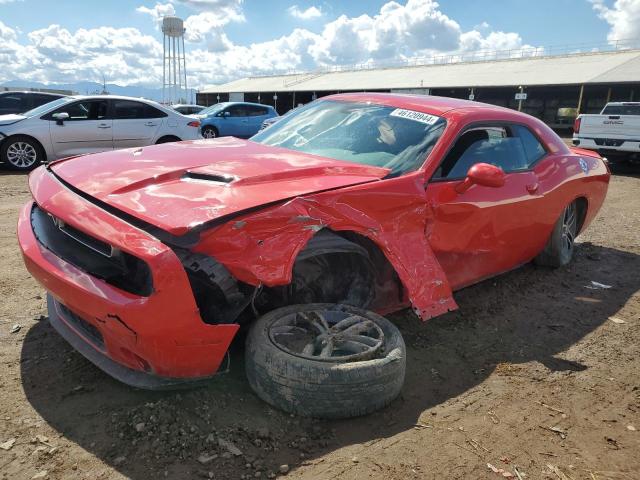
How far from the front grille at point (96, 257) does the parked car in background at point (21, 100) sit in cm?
1102

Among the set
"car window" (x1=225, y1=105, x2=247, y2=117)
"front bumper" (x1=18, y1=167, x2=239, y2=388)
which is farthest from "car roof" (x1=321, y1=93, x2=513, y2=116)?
"car window" (x1=225, y1=105, x2=247, y2=117)

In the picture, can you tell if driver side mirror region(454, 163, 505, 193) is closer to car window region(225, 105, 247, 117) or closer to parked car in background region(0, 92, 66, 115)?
parked car in background region(0, 92, 66, 115)

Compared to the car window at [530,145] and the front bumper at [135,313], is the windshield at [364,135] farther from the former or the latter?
the front bumper at [135,313]

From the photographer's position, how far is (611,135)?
11969 mm

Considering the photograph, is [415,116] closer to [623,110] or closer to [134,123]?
[134,123]

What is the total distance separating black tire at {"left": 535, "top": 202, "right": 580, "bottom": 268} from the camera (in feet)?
15.0

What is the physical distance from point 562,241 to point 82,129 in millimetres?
8372

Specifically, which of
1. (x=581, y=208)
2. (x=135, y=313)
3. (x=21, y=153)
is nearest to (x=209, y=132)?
→ (x=21, y=153)

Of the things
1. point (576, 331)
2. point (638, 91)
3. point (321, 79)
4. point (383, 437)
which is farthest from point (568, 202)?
point (321, 79)

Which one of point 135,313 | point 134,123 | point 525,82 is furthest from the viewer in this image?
point 525,82

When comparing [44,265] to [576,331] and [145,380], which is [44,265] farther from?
[576,331]

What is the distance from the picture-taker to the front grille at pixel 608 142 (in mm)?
11867

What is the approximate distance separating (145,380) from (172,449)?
1.10 ft

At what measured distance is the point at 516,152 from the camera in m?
4.00
